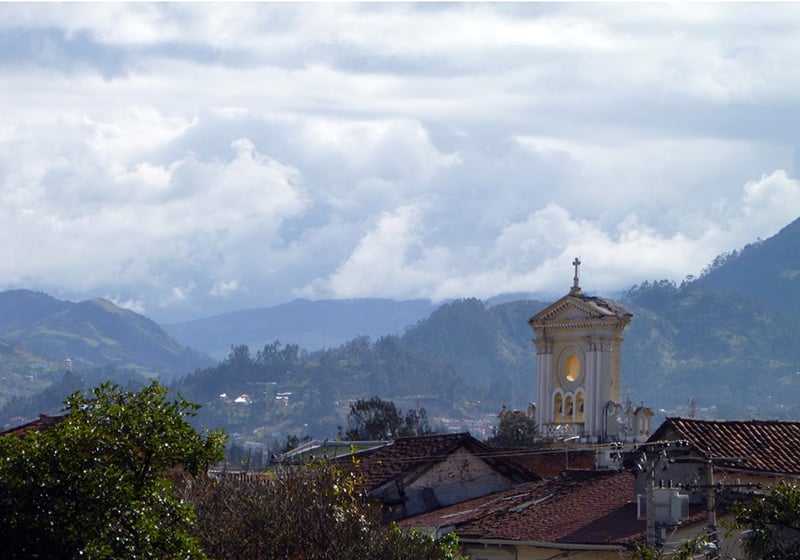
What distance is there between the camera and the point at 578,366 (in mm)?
71188

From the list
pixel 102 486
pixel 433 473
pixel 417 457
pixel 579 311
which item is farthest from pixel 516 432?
pixel 102 486

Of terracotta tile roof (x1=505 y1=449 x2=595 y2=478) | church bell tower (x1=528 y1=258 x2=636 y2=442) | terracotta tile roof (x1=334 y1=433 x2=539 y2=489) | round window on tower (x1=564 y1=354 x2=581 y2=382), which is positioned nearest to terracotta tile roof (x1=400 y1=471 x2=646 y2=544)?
terracotta tile roof (x1=334 y1=433 x2=539 y2=489)

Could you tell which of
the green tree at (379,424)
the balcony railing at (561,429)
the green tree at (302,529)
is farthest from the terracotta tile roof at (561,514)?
the green tree at (379,424)

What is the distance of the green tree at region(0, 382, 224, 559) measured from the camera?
2470 cm

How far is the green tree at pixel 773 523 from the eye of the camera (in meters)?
26.8

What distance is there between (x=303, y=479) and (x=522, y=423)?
3780 centimetres

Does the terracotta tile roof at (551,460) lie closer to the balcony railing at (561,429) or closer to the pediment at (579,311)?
the balcony railing at (561,429)

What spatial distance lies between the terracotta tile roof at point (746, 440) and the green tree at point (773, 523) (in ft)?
27.0

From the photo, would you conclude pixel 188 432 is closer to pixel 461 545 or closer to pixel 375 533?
pixel 375 533

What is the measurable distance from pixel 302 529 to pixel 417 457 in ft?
62.0

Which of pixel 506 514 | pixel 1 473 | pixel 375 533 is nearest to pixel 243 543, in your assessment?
pixel 375 533

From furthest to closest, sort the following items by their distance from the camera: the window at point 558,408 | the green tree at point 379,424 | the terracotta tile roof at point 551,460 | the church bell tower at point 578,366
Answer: the green tree at point 379,424 < the window at point 558,408 < the church bell tower at point 578,366 < the terracotta tile roof at point 551,460

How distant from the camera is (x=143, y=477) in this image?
25891mm

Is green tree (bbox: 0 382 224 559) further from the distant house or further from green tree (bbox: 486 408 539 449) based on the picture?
green tree (bbox: 486 408 539 449)
